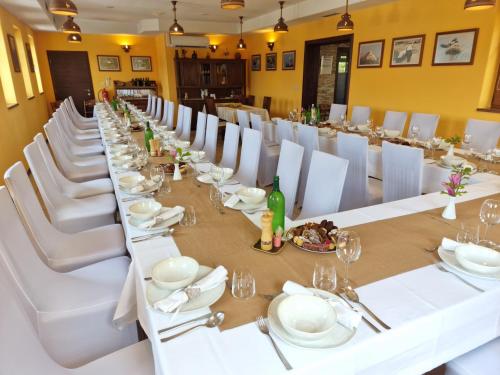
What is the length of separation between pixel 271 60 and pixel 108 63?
4.87 m

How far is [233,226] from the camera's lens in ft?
5.14

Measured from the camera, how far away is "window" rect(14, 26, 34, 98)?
6.75 m

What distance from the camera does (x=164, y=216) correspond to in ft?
5.35

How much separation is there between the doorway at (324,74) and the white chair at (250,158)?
4845mm

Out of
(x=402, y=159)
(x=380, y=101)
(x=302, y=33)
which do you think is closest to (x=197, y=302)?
(x=402, y=159)

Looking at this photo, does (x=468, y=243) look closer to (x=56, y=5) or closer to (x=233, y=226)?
(x=233, y=226)

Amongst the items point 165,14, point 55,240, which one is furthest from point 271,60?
point 55,240

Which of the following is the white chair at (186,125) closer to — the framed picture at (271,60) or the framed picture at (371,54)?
the framed picture at (371,54)

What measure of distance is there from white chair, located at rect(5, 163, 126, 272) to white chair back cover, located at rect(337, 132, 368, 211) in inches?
75.8

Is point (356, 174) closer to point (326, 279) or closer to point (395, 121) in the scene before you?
point (326, 279)

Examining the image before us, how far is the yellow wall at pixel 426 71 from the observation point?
4.28 m

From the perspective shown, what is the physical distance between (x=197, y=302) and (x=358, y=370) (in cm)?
50

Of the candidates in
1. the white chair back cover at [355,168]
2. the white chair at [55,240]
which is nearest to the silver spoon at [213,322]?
the white chair at [55,240]

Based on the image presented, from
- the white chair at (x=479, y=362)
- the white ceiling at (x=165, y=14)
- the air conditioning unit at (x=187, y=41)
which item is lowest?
the white chair at (x=479, y=362)
